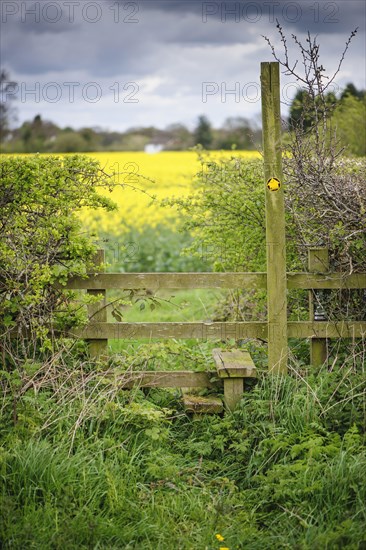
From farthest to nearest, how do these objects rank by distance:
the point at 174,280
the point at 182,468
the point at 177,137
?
1. the point at 177,137
2. the point at 174,280
3. the point at 182,468

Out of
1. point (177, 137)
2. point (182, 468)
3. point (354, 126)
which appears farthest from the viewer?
point (177, 137)

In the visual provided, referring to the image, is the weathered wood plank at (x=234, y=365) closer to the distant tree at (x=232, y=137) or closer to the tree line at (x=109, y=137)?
the tree line at (x=109, y=137)

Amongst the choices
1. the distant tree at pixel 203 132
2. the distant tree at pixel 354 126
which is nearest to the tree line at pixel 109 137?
the distant tree at pixel 203 132

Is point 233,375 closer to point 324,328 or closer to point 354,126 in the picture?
point 324,328

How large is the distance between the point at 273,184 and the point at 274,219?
0.95 ft

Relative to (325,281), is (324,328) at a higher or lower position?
lower

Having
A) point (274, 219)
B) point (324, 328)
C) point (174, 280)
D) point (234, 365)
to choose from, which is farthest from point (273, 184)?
point (234, 365)

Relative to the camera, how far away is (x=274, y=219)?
6.06 metres

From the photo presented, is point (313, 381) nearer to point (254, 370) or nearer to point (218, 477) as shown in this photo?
point (254, 370)

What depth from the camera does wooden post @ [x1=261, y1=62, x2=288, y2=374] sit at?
5.97 meters

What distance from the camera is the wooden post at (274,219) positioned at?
5973 millimetres

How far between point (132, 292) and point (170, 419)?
1106 mm

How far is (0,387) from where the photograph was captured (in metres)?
5.50

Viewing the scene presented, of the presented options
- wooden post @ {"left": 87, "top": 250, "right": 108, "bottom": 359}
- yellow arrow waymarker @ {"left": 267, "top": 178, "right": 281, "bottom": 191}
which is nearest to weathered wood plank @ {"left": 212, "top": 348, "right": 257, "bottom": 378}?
wooden post @ {"left": 87, "top": 250, "right": 108, "bottom": 359}
